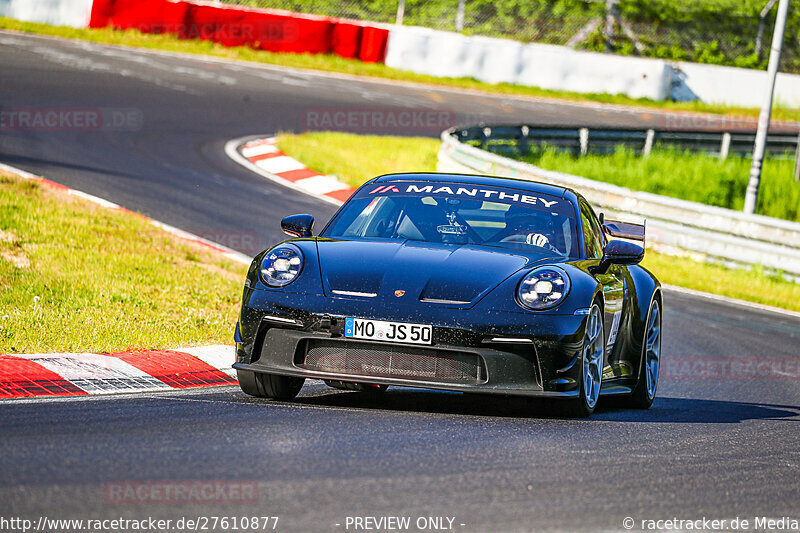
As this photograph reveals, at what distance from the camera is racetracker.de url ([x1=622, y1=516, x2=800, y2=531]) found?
423 centimetres

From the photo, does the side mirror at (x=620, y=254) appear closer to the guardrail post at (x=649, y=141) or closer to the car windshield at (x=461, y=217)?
the car windshield at (x=461, y=217)

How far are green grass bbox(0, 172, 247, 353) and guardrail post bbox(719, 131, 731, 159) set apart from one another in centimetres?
1833

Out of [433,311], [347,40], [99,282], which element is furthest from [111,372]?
[347,40]

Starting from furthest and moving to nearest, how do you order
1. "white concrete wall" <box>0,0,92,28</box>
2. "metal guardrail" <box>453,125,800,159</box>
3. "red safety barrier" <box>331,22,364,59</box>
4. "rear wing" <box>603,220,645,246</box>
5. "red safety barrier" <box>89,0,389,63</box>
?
"red safety barrier" <box>331,22,364,59</box>
"red safety barrier" <box>89,0,389,63</box>
"white concrete wall" <box>0,0,92,28</box>
"metal guardrail" <box>453,125,800,159</box>
"rear wing" <box>603,220,645,246</box>

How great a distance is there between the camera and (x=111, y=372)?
6.84 metres

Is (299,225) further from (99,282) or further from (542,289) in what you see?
(99,282)

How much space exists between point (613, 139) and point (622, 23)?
11404mm

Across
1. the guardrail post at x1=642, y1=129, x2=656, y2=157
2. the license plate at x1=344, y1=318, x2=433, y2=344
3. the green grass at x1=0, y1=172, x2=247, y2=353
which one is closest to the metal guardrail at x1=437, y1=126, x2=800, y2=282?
the green grass at x1=0, y1=172, x2=247, y2=353

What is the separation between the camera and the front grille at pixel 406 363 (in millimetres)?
5961

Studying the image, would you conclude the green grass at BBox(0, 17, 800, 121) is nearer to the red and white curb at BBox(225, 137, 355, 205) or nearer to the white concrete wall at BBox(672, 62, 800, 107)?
the white concrete wall at BBox(672, 62, 800, 107)

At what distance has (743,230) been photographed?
55.6 feet

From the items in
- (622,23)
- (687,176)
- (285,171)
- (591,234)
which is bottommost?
(285,171)

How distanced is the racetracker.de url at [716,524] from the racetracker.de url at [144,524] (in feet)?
4.10

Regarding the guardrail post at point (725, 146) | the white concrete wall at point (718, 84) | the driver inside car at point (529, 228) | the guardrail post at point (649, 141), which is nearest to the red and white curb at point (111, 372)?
the driver inside car at point (529, 228)
